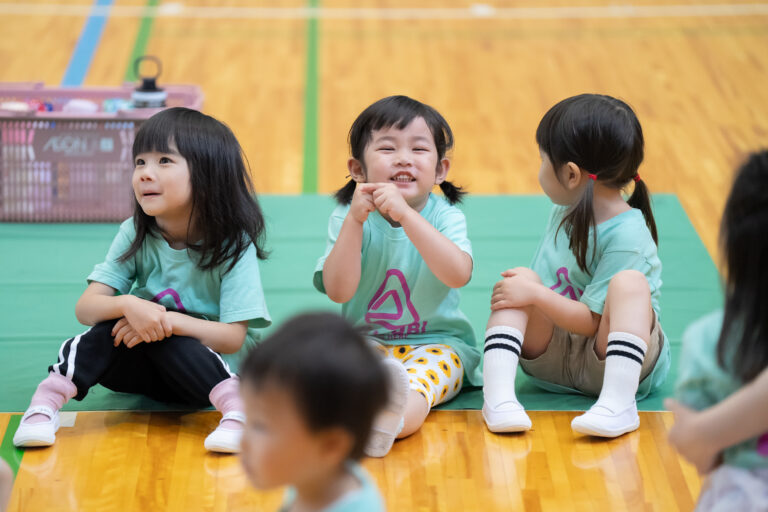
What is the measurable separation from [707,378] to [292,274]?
1.53 meters

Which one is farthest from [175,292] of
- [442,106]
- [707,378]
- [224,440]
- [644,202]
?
[442,106]

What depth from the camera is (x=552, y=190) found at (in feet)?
6.90

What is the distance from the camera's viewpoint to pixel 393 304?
2129mm

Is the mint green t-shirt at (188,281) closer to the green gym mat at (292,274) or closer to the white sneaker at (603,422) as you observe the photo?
the green gym mat at (292,274)

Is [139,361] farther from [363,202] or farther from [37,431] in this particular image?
[363,202]

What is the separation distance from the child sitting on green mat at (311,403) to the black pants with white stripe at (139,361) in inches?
34.4

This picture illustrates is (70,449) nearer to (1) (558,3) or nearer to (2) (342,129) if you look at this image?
(2) (342,129)

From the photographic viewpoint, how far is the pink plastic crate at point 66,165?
116 inches

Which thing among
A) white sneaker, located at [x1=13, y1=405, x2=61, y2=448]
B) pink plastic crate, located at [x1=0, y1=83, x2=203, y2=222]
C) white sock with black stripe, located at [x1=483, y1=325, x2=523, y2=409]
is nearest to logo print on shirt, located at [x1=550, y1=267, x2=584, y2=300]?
white sock with black stripe, located at [x1=483, y1=325, x2=523, y2=409]

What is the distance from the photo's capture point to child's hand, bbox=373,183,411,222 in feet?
6.42

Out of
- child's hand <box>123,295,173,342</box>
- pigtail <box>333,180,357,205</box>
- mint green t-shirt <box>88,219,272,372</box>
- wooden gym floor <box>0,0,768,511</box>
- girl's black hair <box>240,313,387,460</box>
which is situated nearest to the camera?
girl's black hair <box>240,313,387,460</box>

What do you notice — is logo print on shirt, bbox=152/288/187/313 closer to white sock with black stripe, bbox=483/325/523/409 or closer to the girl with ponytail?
the girl with ponytail

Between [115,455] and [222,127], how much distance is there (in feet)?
2.23

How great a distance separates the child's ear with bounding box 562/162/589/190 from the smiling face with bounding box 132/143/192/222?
0.76m
